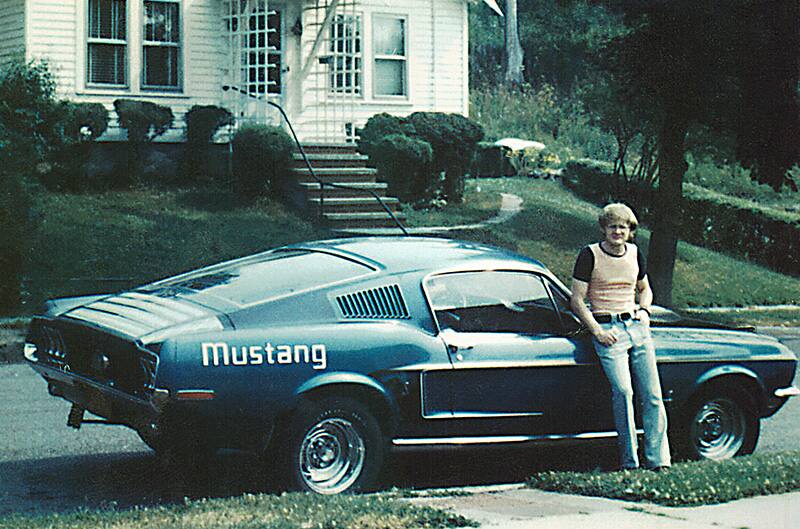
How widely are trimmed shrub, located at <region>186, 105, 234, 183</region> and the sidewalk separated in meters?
17.1

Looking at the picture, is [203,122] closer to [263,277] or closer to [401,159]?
[401,159]

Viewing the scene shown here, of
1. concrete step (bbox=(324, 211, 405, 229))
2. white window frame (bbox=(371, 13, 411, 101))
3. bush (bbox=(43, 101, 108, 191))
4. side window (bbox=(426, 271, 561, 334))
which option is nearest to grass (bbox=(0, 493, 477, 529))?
side window (bbox=(426, 271, 561, 334))

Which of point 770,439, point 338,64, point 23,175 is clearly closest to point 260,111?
point 338,64

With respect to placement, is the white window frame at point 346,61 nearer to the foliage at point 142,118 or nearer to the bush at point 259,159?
the bush at point 259,159

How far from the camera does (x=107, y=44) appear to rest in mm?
25109

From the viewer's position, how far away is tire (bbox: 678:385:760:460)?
30.9 ft

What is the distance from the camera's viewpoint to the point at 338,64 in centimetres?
2803

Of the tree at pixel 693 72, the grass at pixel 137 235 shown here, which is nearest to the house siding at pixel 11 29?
the grass at pixel 137 235

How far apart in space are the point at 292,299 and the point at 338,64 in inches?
797

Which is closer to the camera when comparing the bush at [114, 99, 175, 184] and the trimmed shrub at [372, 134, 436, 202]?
the bush at [114, 99, 175, 184]

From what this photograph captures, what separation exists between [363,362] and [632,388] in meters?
1.87

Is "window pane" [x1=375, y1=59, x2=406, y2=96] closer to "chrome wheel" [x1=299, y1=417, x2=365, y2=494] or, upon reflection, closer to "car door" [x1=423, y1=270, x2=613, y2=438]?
"car door" [x1=423, y1=270, x2=613, y2=438]

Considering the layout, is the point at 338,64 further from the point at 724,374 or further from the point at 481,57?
the point at 481,57

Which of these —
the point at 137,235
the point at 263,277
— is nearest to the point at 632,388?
the point at 263,277
